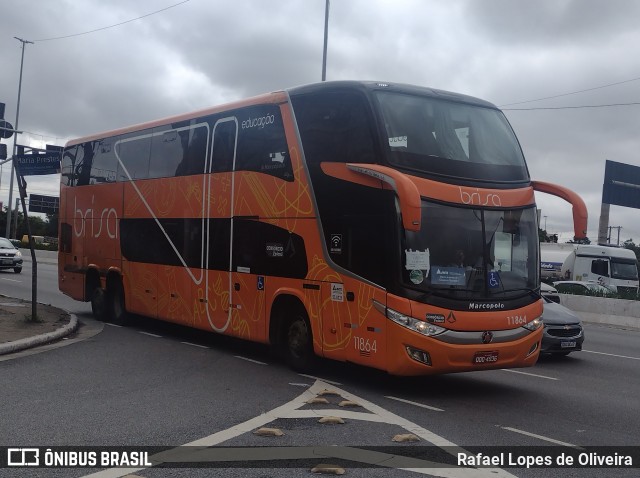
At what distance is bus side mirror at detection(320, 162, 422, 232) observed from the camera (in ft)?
28.0

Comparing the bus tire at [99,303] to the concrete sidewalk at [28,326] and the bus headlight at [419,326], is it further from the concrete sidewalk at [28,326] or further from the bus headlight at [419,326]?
the bus headlight at [419,326]

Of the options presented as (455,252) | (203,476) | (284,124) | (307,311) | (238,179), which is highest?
(284,124)

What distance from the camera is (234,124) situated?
12.9 metres

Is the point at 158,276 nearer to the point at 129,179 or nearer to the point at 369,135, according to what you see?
the point at 129,179

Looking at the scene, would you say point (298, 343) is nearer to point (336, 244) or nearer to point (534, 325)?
point (336, 244)

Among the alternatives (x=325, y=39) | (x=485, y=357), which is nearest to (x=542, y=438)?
(x=485, y=357)

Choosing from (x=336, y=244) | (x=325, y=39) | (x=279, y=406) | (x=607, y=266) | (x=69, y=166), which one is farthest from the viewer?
(x=607, y=266)

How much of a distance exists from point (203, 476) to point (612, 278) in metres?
37.2

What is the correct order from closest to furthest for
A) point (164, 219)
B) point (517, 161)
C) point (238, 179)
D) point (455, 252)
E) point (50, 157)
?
point (455, 252) < point (517, 161) < point (238, 179) < point (164, 219) < point (50, 157)

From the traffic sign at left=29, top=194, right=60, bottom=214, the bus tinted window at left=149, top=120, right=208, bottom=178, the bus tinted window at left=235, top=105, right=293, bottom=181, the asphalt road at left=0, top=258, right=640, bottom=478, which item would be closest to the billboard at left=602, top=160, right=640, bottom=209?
the asphalt road at left=0, top=258, right=640, bottom=478

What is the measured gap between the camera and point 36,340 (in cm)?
1344

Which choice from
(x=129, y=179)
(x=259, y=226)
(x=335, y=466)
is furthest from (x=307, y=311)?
(x=129, y=179)

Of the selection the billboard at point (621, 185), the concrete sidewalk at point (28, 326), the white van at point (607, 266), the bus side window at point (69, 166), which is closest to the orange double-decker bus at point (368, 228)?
the concrete sidewalk at point (28, 326)

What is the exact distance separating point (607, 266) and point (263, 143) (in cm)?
3230
